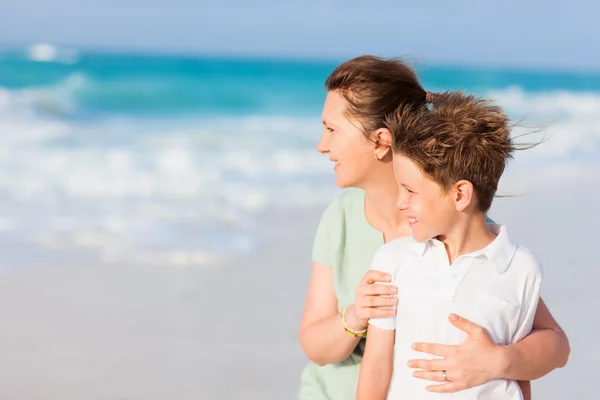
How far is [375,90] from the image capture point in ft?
8.53

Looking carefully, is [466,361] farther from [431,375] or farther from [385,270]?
[385,270]

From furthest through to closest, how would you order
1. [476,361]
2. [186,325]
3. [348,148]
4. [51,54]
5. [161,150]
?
[51,54] < [161,150] < [186,325] < [348,148] < [476,361]

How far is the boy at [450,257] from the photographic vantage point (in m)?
2.23

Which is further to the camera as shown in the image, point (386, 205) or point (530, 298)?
point (386, 205)

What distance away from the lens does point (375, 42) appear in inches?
1315

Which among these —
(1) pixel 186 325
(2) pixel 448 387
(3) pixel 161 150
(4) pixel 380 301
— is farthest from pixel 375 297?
(3) pixel 161 150

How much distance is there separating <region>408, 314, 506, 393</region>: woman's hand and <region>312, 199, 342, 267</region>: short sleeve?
605 millimetres

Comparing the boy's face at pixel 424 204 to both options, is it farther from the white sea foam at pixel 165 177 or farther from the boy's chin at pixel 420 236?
the white sea foam at pixel 165 177

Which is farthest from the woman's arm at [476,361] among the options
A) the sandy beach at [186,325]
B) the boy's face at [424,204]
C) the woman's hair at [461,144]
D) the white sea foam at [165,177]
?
the white sea foam at [165,177]

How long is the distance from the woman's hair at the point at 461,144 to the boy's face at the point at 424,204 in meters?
0.02

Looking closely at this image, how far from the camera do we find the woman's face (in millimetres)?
2600

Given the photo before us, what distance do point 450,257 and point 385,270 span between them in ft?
0.56

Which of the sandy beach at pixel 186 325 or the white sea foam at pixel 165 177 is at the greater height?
the white sea foam at pixel 165 177

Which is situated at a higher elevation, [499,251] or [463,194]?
[463,194]
